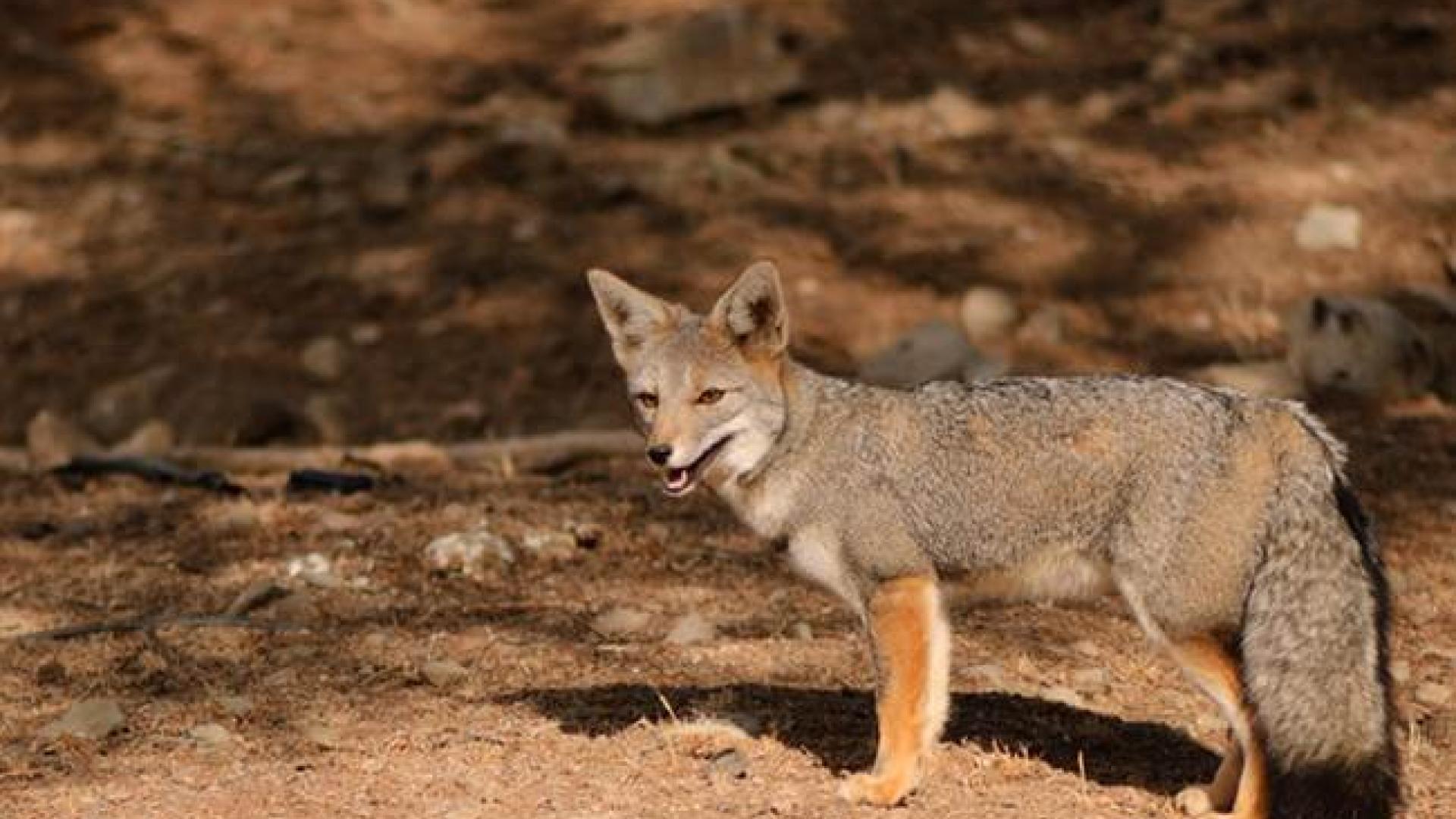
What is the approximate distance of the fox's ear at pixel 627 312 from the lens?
280 inches

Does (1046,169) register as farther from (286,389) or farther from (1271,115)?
(286,389)

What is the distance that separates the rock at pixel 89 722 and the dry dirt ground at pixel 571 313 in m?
0.07

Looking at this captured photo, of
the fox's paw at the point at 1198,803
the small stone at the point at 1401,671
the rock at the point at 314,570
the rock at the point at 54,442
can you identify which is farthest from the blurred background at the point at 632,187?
the fox's paw at the point at 1198,803

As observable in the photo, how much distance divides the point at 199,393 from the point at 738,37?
5.18 meters

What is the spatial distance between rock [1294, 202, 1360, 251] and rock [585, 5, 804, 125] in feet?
13.6

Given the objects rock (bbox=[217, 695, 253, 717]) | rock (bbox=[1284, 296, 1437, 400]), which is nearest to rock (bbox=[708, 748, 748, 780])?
rock (bbox=[217, 695, 253, 717])

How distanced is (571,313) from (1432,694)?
22.1 ft

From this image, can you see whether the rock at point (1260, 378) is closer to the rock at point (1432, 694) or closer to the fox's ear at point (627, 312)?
the rock at point (1432, 694)

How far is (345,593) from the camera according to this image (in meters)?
8.91

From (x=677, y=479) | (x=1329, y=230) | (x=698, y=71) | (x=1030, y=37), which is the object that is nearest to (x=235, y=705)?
(x=677, y=479)

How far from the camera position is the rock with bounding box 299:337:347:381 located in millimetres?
12891

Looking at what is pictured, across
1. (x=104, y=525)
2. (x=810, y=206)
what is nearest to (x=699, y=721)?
(x=104, y=525)

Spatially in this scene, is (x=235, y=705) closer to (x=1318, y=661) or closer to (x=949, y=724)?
(x=949, y=724)

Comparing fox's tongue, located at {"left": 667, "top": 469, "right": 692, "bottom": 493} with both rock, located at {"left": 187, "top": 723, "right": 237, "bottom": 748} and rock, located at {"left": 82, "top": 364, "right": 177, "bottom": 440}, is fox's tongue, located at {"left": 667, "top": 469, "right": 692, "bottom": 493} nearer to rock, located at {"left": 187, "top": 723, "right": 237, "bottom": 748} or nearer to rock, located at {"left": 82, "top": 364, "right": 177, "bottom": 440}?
rock, located at {"left": 187, "top": 723, "right": 237, "bottom": 748}
